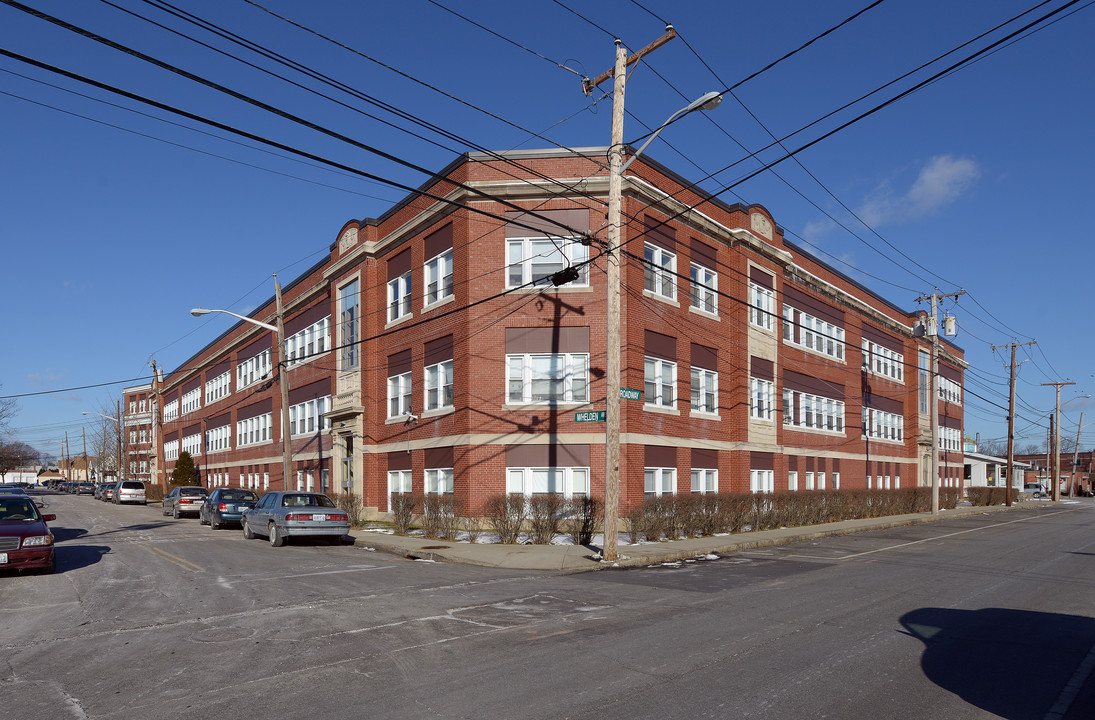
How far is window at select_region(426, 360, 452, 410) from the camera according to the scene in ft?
91.4

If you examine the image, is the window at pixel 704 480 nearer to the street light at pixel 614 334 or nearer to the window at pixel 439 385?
the window at pixel 439 385

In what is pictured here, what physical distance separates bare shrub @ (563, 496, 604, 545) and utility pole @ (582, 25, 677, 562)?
12.9ft

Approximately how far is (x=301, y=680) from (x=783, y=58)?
12133 mm

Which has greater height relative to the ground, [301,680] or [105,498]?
[301,680]

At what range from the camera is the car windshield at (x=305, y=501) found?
22.0 m

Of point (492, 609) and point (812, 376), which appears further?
point (812, 376)

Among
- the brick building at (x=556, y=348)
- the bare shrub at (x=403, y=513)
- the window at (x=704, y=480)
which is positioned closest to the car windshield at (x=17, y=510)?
the bare shrub at (x=403, y=513)

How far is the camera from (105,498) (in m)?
64.9

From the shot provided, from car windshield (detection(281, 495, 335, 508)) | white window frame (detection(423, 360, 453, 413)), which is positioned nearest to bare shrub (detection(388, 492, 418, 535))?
car windshield (detection(281, 495, 335, 508))

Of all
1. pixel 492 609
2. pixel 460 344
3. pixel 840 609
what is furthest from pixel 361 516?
pixel 840 609

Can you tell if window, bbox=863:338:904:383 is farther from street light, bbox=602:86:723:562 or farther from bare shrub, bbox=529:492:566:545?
street light, bbox=602:86:723:562

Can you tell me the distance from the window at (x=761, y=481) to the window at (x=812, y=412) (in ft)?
10.4

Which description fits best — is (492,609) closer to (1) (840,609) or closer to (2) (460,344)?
(1) (840,609)

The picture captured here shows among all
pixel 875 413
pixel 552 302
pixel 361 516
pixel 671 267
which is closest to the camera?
pixel 552 302
